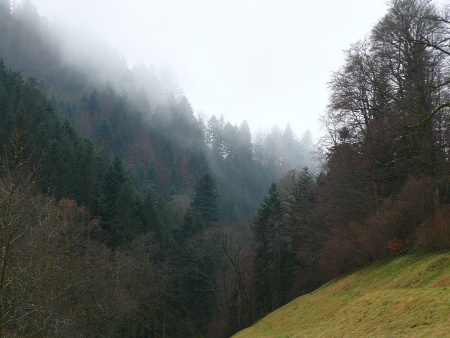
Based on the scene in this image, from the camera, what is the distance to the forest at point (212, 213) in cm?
1099

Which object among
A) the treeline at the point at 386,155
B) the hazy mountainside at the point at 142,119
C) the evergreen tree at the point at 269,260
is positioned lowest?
the evergreen tree at the point at 269,260

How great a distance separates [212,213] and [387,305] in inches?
2027

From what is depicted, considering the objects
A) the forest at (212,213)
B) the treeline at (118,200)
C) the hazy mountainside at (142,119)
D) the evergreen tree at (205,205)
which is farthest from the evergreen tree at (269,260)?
the hazy mountainside at (142,119)

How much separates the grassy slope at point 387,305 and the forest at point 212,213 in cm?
201

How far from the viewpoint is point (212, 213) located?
2506 inches

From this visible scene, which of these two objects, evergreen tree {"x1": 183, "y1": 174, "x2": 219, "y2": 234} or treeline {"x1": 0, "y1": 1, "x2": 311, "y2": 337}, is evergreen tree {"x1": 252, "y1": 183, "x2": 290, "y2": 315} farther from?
evergreen tree {"x1": 183, "y1": 174, "x2": 219, "y2": 234}

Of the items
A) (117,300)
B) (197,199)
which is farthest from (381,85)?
(197,199)

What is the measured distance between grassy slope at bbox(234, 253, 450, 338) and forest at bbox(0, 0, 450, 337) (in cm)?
201

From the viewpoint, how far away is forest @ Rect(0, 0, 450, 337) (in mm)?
10992

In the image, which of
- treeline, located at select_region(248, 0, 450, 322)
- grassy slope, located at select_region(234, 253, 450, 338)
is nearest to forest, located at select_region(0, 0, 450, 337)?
treeline, located at select_region(248, 0, 450, 322)

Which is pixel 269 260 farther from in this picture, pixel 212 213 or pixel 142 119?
pixel 142 119

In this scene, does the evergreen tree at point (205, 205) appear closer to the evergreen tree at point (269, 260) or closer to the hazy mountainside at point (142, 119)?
the evergreen tree at point (269, 260)

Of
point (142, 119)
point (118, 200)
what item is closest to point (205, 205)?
point (118, 200)

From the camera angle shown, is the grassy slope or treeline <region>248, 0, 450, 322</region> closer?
the grassy slope
